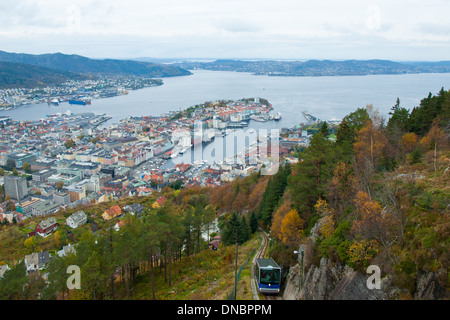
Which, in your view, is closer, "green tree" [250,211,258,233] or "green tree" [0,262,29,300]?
"green tree" [0,262,29,300]

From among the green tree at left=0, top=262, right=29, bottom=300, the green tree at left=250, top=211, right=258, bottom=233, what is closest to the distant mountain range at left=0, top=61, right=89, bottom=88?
the green tree at left=250, top=211, right=258, bottom=233

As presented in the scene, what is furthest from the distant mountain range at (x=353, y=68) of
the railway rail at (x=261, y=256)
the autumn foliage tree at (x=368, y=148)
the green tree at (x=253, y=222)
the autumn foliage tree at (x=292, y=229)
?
the autumn foliage tree at (x=292, y=229)

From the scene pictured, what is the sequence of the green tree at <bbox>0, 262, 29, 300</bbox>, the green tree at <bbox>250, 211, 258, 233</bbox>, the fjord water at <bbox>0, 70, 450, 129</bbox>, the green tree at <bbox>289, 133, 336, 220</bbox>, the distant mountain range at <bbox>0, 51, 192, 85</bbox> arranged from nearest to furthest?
the green tree at <bbox>0, 262, 29, 300</bbox>
the green tree at <bbox>289, 133, 336, 220</bbox>
the green tree at <bbox>250, 211, 258, 233</bbox>
the fjord water at <bbox>0, 70, 450, 129</bbox>
the distant mountain range at <bbox>0, 51, 192, 85</bbox>

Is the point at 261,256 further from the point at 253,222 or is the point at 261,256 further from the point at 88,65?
the point at 88,65

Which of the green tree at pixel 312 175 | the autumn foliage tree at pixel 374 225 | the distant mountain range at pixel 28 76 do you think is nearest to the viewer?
the autumn foliage tree at pixel 374 225

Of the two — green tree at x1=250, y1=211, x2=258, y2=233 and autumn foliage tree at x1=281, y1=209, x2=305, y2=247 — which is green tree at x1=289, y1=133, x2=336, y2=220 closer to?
autumn foliage tree at x1=281, y1=209, x2=305, y2=247

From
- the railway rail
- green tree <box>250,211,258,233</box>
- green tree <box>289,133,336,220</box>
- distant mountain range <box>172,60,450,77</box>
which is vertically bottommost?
green tree <box>250,211,258,233</box>

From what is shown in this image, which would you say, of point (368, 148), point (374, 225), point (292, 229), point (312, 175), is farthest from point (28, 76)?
point (374, 225)

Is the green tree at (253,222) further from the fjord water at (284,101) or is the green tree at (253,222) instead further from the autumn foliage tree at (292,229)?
the fjord water at (284,101)

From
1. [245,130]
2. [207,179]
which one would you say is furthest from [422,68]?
[207,179]

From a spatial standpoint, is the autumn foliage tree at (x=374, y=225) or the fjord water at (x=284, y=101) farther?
the fjord water at (x=284, y=101)

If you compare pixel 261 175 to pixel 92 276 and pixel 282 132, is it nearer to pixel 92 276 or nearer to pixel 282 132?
pixel 92 276
